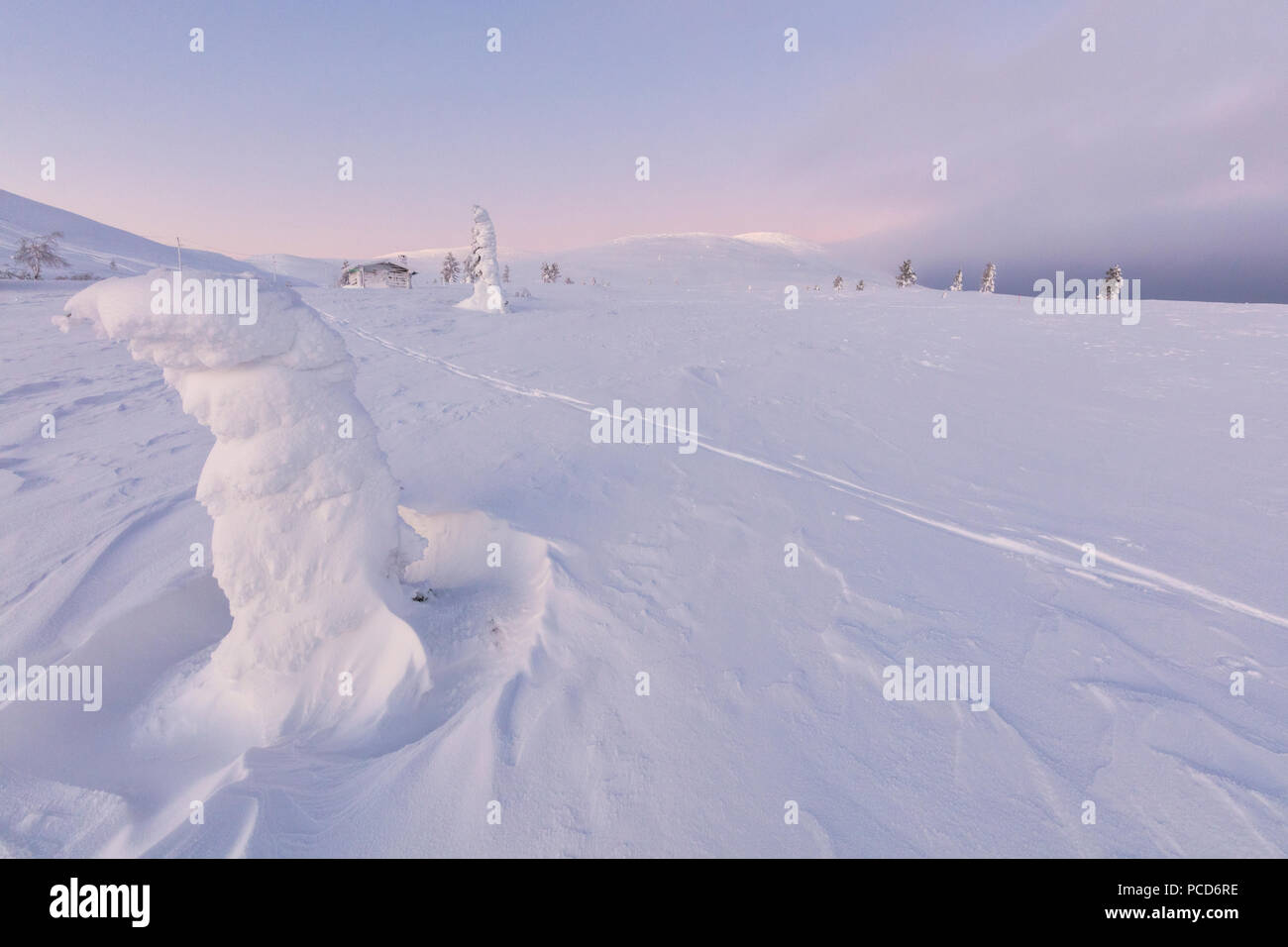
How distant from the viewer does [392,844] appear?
2291mm

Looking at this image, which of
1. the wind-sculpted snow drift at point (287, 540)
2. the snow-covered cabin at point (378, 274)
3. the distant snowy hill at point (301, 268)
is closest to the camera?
the wind-sculpted snow drift at point (287, 540)

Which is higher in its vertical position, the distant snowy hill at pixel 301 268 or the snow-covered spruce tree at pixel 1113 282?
the distant snowy hill at pixel 301 268

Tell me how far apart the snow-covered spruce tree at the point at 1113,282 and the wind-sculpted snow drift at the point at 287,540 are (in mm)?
52397

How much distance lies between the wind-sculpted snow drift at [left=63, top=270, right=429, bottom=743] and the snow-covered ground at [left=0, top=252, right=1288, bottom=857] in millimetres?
189

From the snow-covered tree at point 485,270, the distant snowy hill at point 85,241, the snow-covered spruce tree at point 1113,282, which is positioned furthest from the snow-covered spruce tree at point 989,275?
the distant snowy hill at point 85,241

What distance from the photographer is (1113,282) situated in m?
47.2

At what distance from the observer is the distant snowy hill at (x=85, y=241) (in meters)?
42.3

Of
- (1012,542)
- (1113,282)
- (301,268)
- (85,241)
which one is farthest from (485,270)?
(301,268)

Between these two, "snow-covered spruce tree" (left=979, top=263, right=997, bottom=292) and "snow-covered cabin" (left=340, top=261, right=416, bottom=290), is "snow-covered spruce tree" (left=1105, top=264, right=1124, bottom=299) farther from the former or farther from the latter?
"snow-covered cabin" (left=340, top=261, right=416, bottom=290)

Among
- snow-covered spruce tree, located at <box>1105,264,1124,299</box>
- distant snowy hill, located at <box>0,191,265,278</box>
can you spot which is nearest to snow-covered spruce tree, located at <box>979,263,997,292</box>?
snow-covered spruce tree, located at <box>1105,264,1124,299</box>

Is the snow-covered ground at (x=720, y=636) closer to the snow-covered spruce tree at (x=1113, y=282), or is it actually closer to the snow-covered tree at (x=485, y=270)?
the snow-covered tree at (x=485, y=270)

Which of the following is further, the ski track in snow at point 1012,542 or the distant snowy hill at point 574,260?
the distant snowy hill at point 574,260

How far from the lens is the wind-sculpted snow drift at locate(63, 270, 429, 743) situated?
3.18m

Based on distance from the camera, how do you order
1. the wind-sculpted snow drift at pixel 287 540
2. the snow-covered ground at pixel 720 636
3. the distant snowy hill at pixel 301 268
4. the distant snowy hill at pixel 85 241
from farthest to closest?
the distant snowy hill at pixel 301 268, the distant snowy hill at pixel 85 241, the wind-sculpted snow drift at pixel 287 540, the snow-covered ground at pixel 720 636
